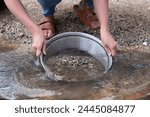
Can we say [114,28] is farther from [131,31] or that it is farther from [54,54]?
[54,54]

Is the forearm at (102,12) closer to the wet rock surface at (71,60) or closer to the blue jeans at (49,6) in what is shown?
the wet rock surface at (71,60)

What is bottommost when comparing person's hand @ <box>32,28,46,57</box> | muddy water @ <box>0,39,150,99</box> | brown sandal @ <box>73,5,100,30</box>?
muddy water @ <box>0,39,150,99</box>

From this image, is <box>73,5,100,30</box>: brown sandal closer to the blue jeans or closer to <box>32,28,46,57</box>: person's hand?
the blue jeans

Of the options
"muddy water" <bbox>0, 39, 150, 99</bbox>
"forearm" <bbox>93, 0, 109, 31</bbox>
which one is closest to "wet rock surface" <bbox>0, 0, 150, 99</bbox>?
"muddy water" <bbox>0, 39, 150, 99</bbox>

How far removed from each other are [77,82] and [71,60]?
346mm

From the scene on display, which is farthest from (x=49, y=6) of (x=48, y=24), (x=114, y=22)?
(x=114, y=22)

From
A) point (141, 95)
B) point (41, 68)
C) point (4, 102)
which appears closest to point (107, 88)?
point (141, 95)

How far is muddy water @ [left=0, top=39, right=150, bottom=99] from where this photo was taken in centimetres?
273

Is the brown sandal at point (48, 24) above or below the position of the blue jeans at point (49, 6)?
below

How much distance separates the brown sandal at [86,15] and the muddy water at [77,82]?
424 mm

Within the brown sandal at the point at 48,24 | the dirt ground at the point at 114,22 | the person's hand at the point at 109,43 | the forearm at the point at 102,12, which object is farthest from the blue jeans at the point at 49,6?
the person's hand at the point at 109,43

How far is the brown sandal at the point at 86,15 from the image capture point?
3.44 metres

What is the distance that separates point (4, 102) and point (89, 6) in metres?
1.52

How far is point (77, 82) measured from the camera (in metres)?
2.83
